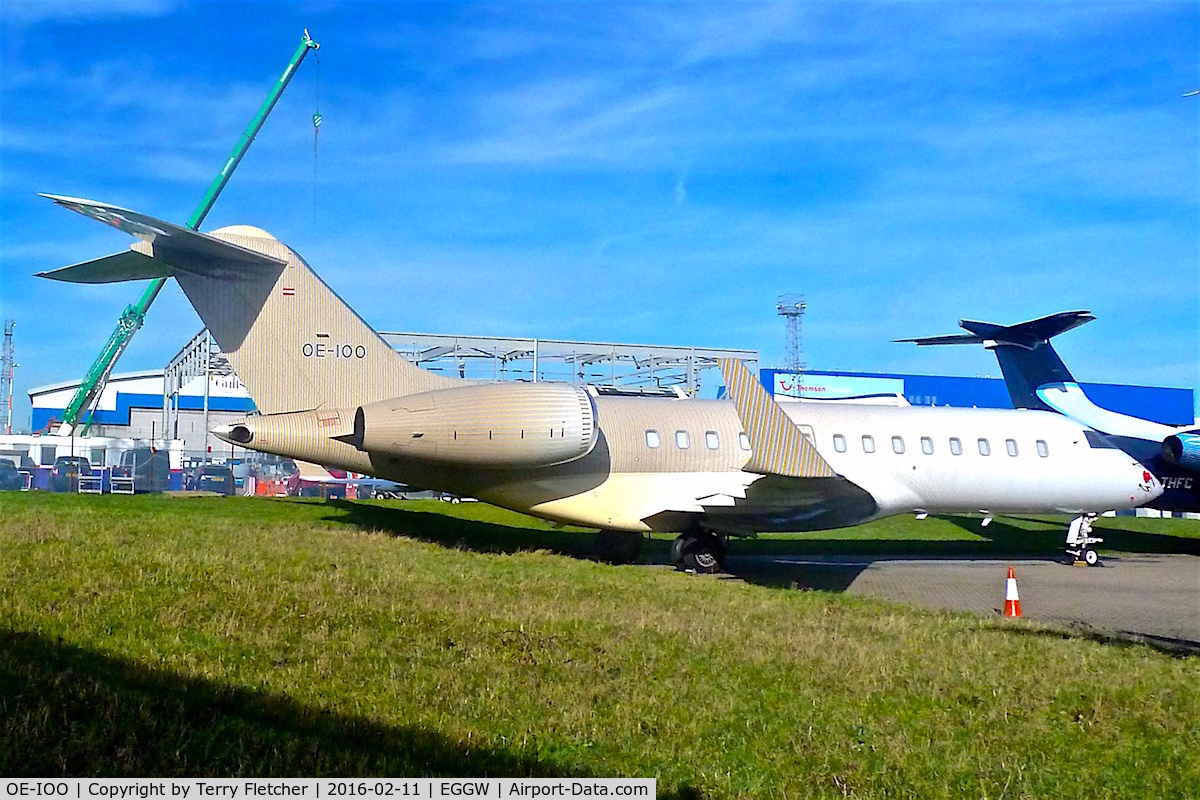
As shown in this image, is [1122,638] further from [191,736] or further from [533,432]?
[191,736]

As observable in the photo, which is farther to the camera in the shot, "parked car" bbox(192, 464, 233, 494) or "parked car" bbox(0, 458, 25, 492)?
"parked car" bbox(192, 464, 233, 494)

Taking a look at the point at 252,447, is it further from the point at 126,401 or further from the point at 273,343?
the point at 126,401

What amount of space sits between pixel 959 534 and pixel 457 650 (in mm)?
21808

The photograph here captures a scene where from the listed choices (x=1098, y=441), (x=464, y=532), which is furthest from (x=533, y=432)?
(x=1098, y=441)

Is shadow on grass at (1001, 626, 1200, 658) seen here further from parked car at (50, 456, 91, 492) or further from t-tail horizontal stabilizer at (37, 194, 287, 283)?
parked car at (50, 456, 91, 492)

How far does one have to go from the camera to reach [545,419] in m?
16.2

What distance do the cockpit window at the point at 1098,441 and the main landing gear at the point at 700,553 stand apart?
8888 millimetres

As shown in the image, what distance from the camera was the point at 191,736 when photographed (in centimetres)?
548

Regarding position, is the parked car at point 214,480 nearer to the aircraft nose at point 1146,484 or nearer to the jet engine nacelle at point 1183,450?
the aircraft nose at point 1146,484

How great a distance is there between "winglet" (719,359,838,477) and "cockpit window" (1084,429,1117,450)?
848 centimetres

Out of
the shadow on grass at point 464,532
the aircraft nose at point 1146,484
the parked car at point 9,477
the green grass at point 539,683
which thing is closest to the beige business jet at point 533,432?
the shadow on grass at point 464,532

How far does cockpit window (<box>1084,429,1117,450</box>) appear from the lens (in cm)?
2130

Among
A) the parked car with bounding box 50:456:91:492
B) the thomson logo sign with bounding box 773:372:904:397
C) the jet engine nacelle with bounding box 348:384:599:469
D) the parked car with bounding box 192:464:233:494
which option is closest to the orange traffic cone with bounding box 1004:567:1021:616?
the jet engine nacelle with bounding box 348:384:599:469

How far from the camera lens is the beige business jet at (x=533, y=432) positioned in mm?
15953
